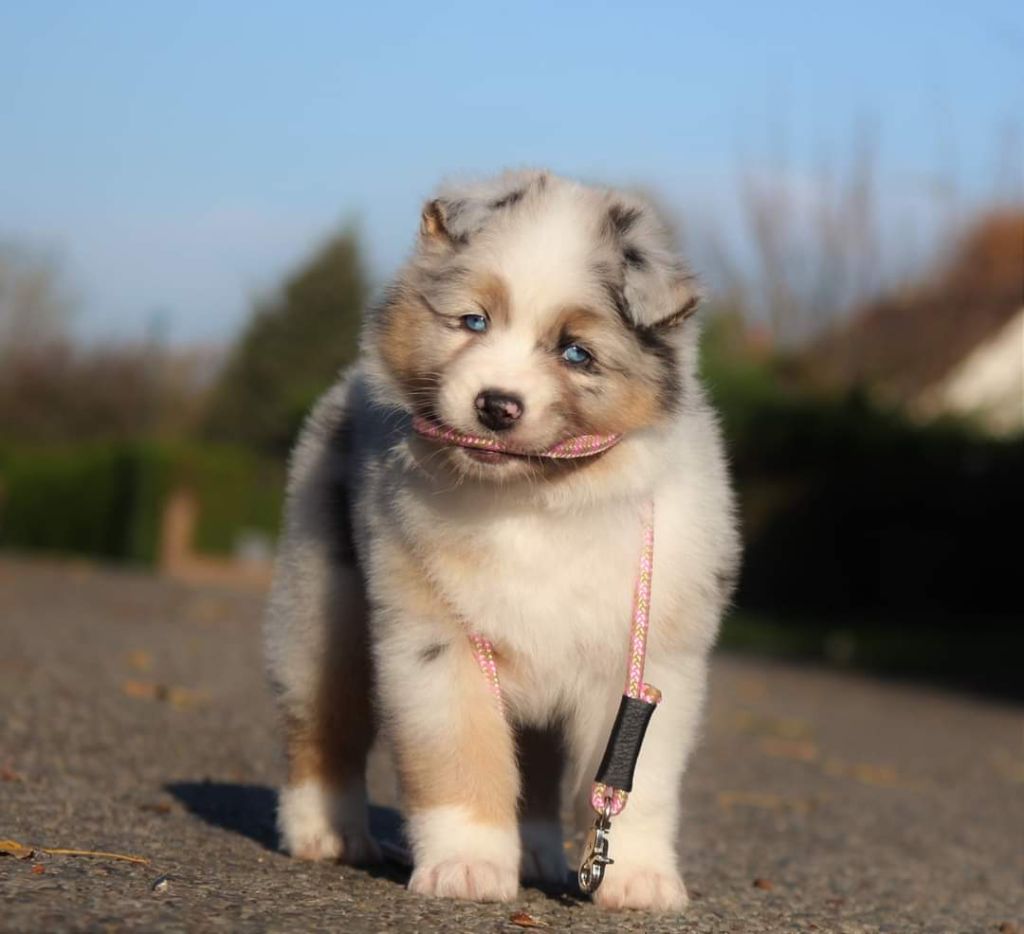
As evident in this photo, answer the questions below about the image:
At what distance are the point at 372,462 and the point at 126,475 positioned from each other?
27405 mm

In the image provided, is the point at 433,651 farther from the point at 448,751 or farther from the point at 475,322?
the point at 475,322

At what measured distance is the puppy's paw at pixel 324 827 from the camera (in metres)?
5.14

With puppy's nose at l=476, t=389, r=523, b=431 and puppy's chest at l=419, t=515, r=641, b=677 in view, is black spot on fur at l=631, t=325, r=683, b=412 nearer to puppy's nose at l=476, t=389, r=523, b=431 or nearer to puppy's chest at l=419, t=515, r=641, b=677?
puppy's chest at l=419, t=515, r=641, b=677

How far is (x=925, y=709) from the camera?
1445 centimetres

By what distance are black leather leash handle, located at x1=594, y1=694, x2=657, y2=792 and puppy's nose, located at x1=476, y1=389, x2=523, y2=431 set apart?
0.84 m

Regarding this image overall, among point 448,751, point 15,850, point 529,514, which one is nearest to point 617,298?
point 529,514

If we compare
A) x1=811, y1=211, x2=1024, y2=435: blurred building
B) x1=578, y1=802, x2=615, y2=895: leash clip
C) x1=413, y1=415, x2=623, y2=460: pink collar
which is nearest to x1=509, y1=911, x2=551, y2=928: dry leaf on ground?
x1=578, y1=802, x2=615, y2=895: leash clip

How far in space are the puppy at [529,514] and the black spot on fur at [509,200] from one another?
2 cm

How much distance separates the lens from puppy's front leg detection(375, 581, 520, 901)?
14.4 ft

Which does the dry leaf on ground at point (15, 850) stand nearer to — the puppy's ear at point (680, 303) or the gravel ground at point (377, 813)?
the gravel ground at point (377, 813)

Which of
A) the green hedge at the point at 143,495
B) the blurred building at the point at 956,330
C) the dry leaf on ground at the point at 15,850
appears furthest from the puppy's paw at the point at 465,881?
the blurred building at the point at 956,330

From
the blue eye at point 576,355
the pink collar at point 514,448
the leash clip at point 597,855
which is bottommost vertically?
the leash clip at point 597,855

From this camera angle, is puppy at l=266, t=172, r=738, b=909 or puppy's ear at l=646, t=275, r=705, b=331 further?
puppy's ear at l=646, t=275, r=705, b=331

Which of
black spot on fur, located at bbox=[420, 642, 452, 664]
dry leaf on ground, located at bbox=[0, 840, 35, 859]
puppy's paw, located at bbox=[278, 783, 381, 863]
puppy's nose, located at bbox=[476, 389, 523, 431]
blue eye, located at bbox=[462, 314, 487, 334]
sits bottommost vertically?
puppy's paw, located at bbox=[278, 783, 381, 863]
